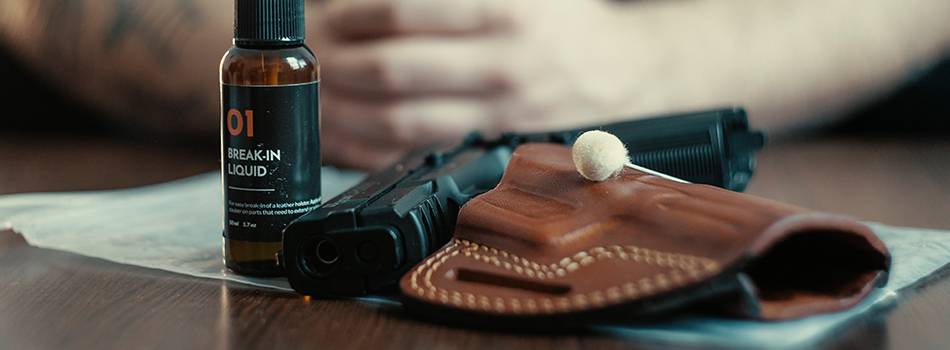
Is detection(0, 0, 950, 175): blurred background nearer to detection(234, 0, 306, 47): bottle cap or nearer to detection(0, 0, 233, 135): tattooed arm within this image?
detection(0, 0, 233, 135): tattooed arm

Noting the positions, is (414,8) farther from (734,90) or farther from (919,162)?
(919,162)

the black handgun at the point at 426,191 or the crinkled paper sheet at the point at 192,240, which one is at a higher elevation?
the black handgun at the point at 426,191

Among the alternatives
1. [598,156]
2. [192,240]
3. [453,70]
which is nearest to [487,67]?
[453,70]

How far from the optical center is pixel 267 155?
2.27 ft

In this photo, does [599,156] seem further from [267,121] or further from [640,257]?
[267,121]

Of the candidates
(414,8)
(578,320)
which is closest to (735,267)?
(578,320)

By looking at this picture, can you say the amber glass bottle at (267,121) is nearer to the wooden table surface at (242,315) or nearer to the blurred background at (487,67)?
the wooden table surface at (242,315)

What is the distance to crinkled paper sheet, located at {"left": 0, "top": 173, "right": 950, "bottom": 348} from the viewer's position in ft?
1.89

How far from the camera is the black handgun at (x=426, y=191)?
643 mm

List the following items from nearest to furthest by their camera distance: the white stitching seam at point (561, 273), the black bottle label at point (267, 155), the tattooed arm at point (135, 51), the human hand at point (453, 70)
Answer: the white stitching seam at point (561, 273) < the black bottle label at point (267, 155) < the human hand at point (453, 70) < the tattooed arm at point (135, 51)

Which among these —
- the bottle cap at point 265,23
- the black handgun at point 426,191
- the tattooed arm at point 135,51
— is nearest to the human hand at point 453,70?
the tattooed arm at point 135,51

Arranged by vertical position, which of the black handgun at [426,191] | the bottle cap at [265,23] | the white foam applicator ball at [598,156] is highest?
the bottle cap at [265,23]

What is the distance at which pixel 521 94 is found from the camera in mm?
1193

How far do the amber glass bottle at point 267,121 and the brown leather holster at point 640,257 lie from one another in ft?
0.40
